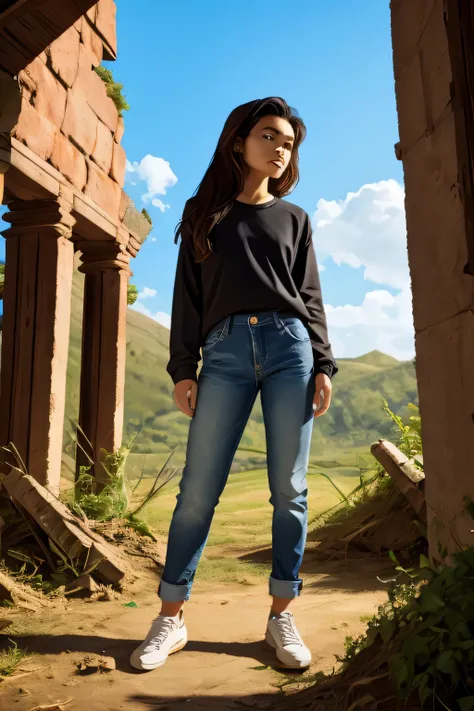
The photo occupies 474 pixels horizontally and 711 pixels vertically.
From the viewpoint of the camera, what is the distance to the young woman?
8.21 ft

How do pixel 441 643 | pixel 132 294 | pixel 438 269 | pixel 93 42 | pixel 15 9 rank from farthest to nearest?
pixel 132 294 < pixel 93 42 < pixel 15 9 < pixel 438 269 < pixel 441 643

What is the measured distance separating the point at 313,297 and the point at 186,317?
0.55m

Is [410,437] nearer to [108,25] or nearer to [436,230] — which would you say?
[436,230]

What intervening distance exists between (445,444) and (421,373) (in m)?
0.24

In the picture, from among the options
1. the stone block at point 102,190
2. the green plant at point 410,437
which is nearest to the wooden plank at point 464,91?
the green plant at point 410,437

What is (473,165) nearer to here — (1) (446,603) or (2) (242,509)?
(1) (446,603)

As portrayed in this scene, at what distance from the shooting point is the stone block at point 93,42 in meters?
5.36

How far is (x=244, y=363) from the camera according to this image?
2.50 metres

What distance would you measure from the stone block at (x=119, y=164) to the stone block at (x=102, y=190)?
74 mm

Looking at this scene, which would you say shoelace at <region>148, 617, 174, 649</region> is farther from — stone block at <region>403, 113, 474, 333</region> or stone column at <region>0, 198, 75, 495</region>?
stone column at <region>0, 198, 75, 495</region>

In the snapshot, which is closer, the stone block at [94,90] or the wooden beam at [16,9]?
the wooden beam at [16,9]

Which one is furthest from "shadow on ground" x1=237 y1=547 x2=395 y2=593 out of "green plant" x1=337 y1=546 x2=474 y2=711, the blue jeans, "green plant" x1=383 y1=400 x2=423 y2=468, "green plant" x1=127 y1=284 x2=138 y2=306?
"green plant" x1=127 y1=284 x2=138 y2=306

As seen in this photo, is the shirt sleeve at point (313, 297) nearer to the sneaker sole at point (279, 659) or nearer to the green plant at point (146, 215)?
the sneaker sole at point (279, 659)

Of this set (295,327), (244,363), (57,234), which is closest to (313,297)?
(295,327)
